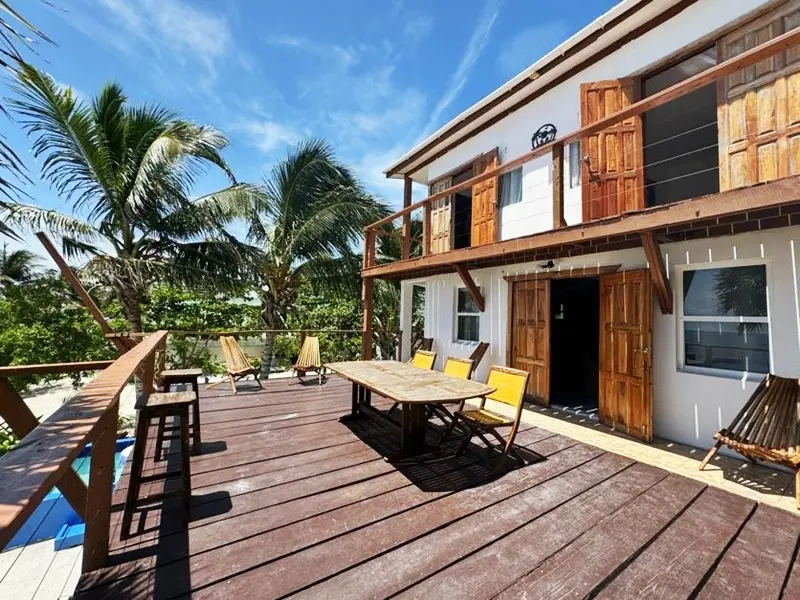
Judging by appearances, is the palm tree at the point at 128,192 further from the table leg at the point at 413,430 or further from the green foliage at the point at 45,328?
the table leg at the point at 413,430

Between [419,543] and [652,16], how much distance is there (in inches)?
269

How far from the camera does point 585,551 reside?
2285mm

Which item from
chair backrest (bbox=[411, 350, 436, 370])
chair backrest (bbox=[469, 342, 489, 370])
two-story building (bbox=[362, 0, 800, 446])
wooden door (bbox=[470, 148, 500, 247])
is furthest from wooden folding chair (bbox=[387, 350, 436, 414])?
wooden door (bbox=[470, 148, 500, 247])

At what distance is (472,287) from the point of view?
734 cm

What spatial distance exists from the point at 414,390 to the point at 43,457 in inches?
111

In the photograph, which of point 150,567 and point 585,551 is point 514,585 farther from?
point 150,567

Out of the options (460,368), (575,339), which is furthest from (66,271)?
(575,339)

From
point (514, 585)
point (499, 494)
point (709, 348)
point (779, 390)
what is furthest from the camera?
point (709, 348)

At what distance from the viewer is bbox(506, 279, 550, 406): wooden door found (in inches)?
247

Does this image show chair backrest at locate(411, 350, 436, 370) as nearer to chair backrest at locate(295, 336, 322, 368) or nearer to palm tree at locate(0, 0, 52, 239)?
chair backrest at locate(295, 336, 322, 368)

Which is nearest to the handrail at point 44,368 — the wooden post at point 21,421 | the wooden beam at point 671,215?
the wooden post at point 21,421

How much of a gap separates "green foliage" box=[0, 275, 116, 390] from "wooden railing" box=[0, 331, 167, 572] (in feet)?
29.1

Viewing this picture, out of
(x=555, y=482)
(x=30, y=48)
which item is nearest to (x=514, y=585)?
(x=555, y=482)

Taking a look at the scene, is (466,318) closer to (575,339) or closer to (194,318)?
(575,339)
